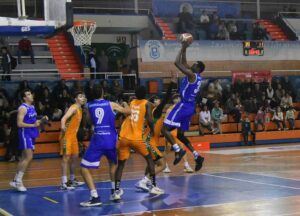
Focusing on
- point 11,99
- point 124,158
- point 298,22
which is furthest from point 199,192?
point 298,22

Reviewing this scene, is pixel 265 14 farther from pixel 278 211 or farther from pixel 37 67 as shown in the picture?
pixel 278 211

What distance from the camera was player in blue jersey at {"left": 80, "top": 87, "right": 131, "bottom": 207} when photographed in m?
7.86

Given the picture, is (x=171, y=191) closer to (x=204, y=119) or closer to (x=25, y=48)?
(x=204, y=119)

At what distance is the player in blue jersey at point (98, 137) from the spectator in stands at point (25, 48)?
1466 centimetres

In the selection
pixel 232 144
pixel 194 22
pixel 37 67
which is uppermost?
pixel 194 22

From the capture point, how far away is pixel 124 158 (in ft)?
27.5

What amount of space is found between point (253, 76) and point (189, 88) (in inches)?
638

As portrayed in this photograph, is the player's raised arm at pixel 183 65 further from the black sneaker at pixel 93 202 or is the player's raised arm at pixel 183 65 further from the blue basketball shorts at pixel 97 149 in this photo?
the black sneaker at pixel 93 202

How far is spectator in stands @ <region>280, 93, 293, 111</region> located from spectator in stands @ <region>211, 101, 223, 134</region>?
12.1 feet

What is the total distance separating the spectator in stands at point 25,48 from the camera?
21.8m

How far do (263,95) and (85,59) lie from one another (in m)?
8.31

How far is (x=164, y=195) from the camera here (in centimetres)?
870

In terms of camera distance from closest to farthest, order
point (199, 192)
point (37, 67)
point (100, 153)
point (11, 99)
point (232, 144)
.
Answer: point (100, 153) < point (199, 192) < point (11, 99) < point (232, 144) < point (37, 67)

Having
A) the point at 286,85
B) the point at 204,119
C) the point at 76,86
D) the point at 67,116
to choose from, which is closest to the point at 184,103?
the point at 67,116
